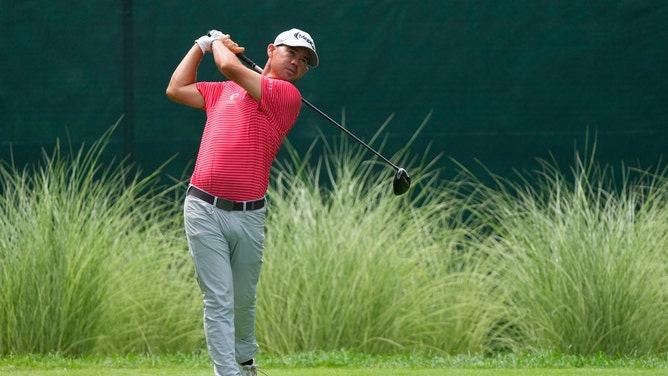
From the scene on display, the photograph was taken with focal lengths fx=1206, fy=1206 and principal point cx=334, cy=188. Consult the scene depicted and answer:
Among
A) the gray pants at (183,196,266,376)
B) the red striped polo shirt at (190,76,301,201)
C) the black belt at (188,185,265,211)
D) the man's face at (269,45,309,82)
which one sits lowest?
the gray pants at (183,196,266,376)

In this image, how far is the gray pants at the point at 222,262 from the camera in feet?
16.4

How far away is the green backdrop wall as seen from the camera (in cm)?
859

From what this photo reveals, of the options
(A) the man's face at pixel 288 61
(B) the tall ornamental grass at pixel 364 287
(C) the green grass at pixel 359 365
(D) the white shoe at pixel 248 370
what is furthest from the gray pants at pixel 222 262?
(B) the tall ornamental grass at pixel 364 287

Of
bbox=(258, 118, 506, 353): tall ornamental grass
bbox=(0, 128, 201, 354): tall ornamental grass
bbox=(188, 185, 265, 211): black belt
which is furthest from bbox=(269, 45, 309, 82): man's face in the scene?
bbox=(0, 128, 201, 354): tall ornamental grass

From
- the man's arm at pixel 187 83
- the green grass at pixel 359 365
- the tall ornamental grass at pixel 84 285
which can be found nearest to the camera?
the man's arm at pixel 187 83

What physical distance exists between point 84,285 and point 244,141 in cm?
220

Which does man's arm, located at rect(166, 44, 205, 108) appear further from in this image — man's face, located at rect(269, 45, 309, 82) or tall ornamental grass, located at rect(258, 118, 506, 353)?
tall ornamental grass, located at rect(258, 118, 506, 353)

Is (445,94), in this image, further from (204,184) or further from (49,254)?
(204,184)

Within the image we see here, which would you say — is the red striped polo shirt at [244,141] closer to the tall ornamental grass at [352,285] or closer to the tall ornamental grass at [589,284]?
the tall ornamental grass at [352,285]

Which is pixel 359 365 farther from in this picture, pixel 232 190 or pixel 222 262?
pixel 232 190

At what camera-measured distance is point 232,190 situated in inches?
199

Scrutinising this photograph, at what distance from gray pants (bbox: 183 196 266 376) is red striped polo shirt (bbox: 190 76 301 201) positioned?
0.32 ft

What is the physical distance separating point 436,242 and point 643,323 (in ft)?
4.69

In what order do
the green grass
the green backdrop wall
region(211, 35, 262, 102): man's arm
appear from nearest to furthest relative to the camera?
region(211, 35, 262, 102): man's arm
the green grass
the green backdrop wall
